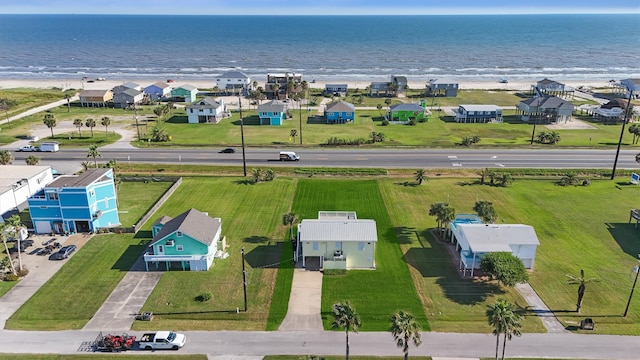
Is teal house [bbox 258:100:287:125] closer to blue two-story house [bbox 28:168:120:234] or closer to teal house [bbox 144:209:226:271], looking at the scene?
blue two-story house [bbox 28:168:120:234]

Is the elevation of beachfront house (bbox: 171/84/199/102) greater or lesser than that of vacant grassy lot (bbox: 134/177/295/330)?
greater

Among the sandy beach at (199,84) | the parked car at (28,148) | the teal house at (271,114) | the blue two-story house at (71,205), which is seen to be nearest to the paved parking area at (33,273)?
the blue two-story house at (71,205)

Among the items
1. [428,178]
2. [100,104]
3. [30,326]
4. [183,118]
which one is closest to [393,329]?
[30,326]

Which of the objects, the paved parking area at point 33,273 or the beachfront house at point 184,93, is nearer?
the paved parking area at point 33,273

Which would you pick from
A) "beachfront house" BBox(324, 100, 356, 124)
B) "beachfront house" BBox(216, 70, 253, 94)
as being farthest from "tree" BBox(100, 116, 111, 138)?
"beachfront house" BBox(216, 70, 253, 94)

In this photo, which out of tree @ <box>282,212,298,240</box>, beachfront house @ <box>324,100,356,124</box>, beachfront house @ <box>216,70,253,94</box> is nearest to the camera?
tree @ <box>282,212,298,240</box>

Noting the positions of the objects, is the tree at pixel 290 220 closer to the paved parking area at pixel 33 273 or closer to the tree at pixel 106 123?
the paved parking area at pixel 33 273
